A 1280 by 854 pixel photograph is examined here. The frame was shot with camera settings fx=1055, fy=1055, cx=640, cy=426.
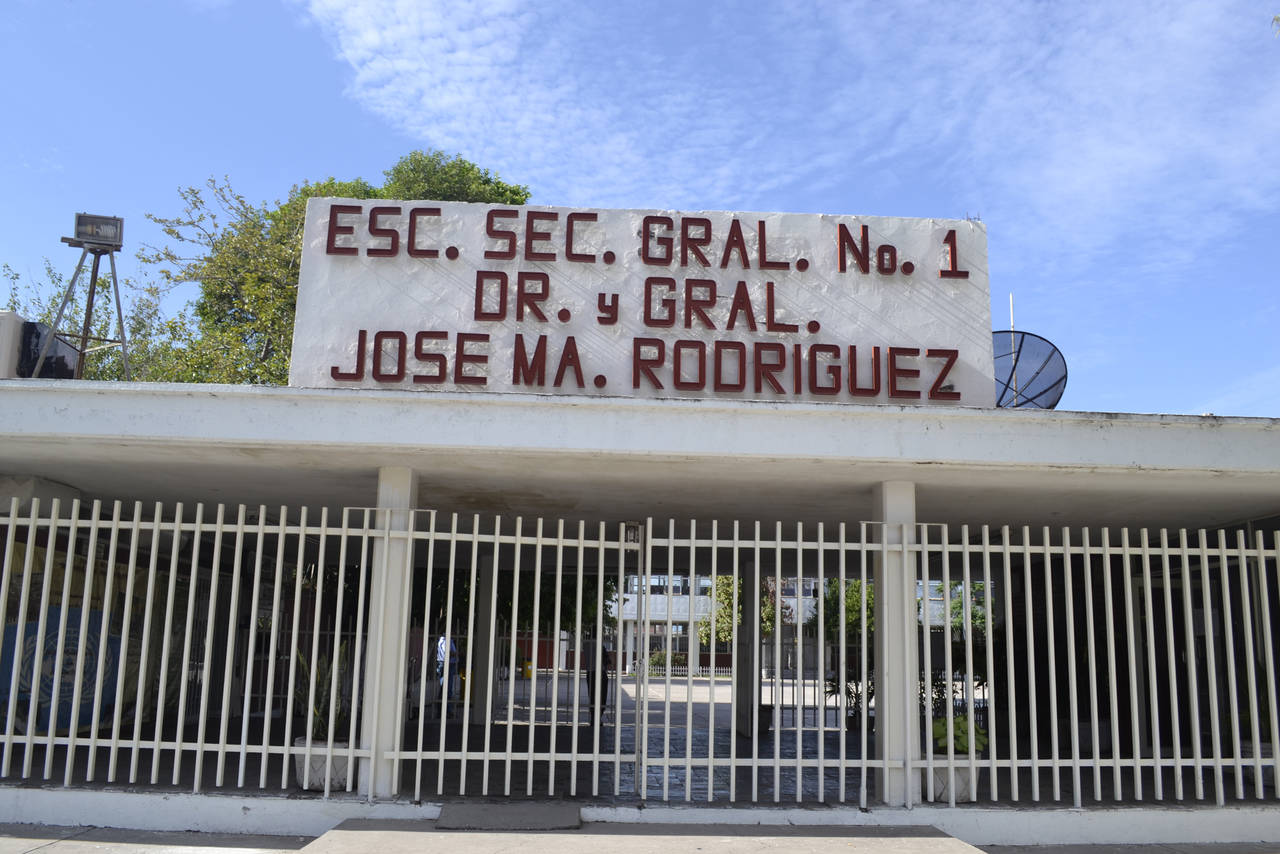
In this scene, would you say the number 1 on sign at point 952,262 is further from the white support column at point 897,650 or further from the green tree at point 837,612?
the green tree at point 837,612

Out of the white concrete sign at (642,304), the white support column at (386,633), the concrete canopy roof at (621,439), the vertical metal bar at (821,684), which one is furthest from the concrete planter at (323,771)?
the vertical metal bar at (821,684)

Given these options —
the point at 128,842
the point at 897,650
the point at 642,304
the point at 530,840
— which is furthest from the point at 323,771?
the point at 642,304

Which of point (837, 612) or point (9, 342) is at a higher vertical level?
point (9, 342)

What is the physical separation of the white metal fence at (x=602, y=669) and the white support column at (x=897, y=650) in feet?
0.09

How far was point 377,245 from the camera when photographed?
904 cm

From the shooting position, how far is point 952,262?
30.2ft

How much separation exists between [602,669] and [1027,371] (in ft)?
24.1

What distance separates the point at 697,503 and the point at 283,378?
16.8 metres

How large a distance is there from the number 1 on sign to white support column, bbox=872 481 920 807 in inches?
98.5

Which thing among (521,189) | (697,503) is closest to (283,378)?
(521,189)

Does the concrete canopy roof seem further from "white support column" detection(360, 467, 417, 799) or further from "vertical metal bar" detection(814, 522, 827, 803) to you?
"vertical metal bar" detection(814, 522, 827, 803)

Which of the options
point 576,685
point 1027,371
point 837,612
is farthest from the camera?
point 837,612

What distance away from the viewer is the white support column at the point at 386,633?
711cm

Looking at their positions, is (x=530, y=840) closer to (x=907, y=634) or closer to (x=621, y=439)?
(x=621, y=439)
